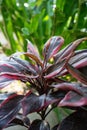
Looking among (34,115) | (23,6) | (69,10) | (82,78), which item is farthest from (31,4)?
(82,78)

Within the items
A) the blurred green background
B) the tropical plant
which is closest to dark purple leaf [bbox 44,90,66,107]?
the tropical plant

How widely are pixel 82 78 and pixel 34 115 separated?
1.29 ft

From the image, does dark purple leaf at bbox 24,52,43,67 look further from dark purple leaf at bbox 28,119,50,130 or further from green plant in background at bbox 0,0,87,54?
green plant in background at bbox 0,0,87,54

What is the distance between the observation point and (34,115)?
896mm

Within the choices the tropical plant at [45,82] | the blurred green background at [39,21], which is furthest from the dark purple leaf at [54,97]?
the blurred green background at [39,21]

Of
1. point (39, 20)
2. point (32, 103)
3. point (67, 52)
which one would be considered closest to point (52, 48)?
point (67, 52)

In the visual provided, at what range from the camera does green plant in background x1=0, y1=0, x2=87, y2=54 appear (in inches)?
→ 59.2

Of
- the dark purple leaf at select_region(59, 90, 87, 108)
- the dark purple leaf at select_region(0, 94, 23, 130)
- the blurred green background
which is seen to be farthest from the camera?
the blurred green background

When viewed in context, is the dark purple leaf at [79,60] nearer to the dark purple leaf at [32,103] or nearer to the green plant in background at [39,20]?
the dark purple leaf at [32,103]

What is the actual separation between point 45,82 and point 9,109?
0.10m

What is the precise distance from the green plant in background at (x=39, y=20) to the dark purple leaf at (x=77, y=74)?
820 millimetres

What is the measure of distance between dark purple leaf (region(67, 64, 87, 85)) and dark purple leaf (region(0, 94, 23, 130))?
0.50 feet

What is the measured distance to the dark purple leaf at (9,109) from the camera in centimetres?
58

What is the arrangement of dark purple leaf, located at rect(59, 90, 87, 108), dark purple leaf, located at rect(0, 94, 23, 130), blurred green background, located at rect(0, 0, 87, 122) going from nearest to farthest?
dark purple leaf, located at rect(59, 90, 87, 108), dark purple leaf, located at rect(0, 94, 23, 130), blurred green background, located at rect(0, 0, 87, 122)
